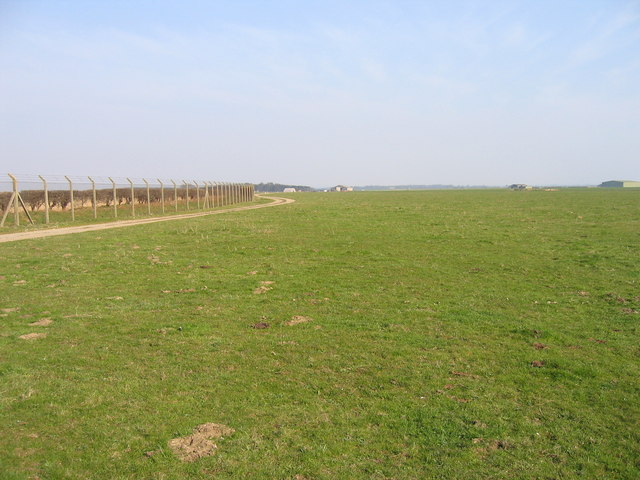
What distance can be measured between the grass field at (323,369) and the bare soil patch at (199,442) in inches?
4.1

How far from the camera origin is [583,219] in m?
30.4

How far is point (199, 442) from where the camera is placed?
17.3ft

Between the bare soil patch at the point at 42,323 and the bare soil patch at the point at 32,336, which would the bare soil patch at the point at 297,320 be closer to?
the bare soil patch at the point at 32,336

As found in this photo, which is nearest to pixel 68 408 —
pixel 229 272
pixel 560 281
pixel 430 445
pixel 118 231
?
pixel 430 445

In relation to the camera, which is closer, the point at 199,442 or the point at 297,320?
the point at 199,442

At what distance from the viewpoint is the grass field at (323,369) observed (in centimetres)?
505

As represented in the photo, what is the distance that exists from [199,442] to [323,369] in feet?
7.83

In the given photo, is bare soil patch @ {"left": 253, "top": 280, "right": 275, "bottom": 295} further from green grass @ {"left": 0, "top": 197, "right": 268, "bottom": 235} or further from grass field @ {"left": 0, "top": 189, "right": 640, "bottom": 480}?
green grass @ {"left": 0, "top": 197, "right": 268, "bottom": 235}

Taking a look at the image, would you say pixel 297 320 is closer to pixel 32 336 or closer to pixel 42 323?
pixel 32 336

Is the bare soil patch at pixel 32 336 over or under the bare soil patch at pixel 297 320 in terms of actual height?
over

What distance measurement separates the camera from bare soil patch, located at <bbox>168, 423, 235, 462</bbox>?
5051mm

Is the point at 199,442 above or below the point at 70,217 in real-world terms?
below

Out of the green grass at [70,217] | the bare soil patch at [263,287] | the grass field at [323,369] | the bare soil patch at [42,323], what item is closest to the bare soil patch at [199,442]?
the grass field at [323,369]

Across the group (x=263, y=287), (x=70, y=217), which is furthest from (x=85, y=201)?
(x=263, y=287)
